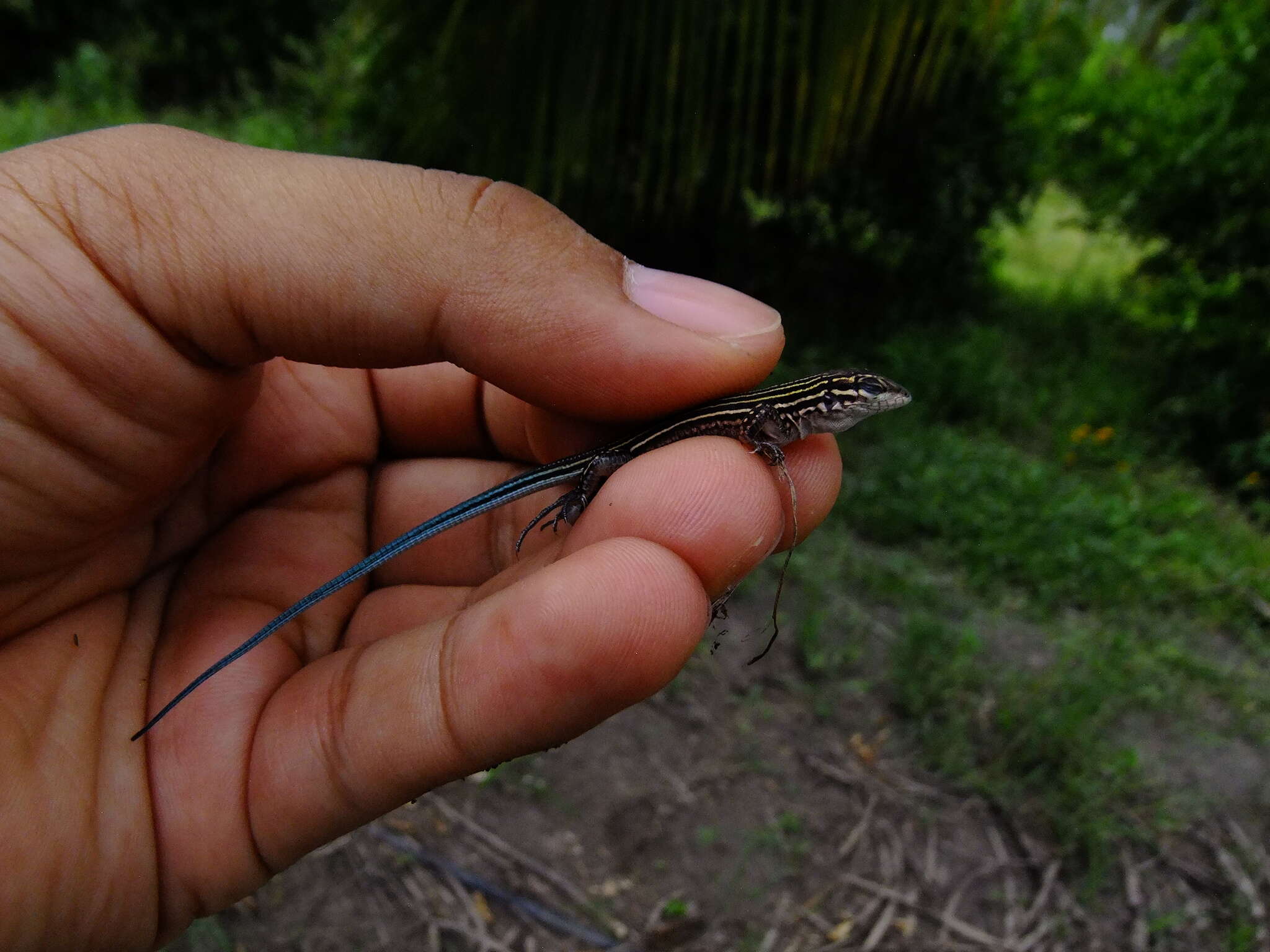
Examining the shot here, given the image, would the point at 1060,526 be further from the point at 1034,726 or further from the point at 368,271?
the point at 368,271

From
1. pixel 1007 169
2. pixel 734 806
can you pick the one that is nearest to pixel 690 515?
pixel 734 806

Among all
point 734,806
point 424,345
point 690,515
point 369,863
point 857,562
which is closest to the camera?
point 690,515

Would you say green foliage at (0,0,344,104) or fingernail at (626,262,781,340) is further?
green foliage at (0,0,344,104)

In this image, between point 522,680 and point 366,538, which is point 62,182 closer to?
point 366,538

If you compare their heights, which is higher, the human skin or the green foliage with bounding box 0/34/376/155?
the human skin

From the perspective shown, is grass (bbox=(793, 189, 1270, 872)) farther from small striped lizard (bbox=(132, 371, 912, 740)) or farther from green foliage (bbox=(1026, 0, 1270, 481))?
small striped lizard (bbox=(132, 371, 912, 740))

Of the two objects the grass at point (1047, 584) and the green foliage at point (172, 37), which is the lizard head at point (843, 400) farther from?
the green foliage at point (172, 37)

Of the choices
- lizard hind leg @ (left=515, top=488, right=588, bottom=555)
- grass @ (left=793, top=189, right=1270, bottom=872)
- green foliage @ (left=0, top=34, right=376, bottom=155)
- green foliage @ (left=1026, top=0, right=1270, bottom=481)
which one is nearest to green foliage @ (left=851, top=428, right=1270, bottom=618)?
grass @ (left=793, top=189, right=1270, bottom=872)
